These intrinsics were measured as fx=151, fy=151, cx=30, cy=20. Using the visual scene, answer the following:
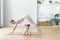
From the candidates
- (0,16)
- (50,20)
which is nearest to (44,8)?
(50,20)

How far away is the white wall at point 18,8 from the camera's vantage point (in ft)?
12.2

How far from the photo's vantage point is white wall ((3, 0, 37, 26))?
12.2 feet

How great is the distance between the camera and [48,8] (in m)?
3.79

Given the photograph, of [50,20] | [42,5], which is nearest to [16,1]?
[42,5]

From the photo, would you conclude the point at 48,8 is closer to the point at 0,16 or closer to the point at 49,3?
the point at 49,3

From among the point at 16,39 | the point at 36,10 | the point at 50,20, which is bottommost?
the point at 16,39

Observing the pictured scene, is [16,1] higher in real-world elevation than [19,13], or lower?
higher

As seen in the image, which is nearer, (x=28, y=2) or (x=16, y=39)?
(x=16, y=39)

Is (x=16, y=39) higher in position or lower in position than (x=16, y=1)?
lower

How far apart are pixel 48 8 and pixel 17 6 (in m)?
0.77

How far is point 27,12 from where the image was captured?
148 inches

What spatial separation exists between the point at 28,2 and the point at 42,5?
0.36m

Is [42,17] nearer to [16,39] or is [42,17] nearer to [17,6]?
[17,6]

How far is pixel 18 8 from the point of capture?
3.74m
